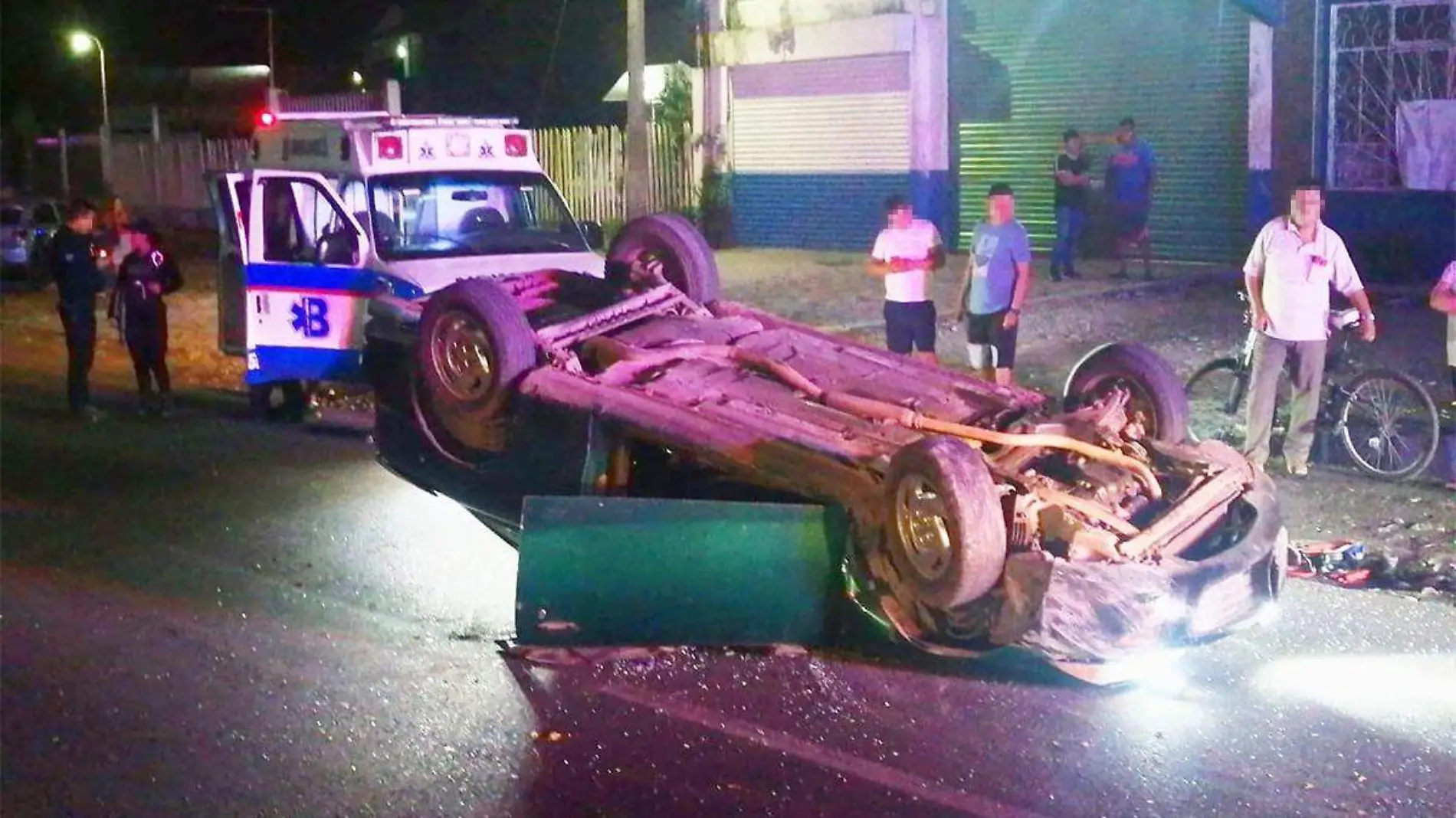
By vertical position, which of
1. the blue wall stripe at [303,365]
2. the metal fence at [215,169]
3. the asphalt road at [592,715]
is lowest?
the asphalt road at [592,715]

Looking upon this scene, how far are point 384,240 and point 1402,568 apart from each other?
6.63 m

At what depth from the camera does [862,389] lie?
7273 mm

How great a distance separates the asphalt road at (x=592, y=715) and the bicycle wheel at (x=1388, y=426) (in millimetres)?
2267

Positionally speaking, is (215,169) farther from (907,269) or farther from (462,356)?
(462,356)

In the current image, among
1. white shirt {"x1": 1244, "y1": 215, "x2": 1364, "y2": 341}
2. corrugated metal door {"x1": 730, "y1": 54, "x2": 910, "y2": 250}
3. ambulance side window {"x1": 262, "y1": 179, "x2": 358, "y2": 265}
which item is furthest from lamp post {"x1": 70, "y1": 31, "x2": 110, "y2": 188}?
white shirt {"x1": 1244, "y1": 215, "x2": 1364, "y2": 341}

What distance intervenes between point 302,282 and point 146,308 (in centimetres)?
202

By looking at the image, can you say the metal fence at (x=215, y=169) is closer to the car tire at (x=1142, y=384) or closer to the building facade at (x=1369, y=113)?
the building facade at (x=1369, y=113)

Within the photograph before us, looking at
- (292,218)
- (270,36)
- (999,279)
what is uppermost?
(270,36)

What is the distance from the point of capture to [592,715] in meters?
6.17

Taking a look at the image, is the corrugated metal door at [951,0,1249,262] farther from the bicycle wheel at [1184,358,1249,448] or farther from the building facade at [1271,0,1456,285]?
the bicycle wheel at [1184,358,1249,448]

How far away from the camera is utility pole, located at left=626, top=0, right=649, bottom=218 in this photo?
16922mm

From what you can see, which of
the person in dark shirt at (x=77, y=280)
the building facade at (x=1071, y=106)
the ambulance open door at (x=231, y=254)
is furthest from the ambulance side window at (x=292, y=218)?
the building facade at (x=1071, y=106)

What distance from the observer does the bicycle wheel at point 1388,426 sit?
9.62 metres

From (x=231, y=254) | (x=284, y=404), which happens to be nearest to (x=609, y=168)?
(x=284, y=404)
